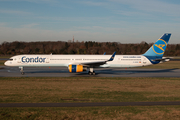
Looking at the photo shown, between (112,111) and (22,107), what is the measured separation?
621 cm

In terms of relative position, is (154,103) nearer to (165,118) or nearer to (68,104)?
(165,118)

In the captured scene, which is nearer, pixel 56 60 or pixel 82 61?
pixel 56 60

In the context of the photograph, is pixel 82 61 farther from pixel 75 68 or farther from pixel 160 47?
pixel 160 47

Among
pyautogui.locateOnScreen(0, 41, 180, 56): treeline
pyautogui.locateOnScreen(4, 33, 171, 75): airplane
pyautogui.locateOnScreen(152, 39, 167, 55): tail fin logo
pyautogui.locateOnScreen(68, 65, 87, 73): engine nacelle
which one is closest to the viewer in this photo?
pyautogui.locateOnScreen(68, 65, 87, 73): engine nacelle

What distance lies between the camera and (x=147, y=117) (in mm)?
10852

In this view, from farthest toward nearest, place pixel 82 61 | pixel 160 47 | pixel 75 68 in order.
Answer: pixel 160 47
pixel 82 61
pixel 75 68

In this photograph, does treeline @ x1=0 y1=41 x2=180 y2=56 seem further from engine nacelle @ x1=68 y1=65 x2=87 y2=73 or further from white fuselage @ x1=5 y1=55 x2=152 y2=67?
engine nacelle @ x1=68 y1=65 x2=87 y2=73

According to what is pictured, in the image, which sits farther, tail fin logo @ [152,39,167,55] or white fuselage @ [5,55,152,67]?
tail fin logo @ [152,39,167,55]

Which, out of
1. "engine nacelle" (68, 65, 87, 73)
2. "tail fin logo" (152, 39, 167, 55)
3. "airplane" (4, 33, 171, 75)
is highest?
"tail fin logo" (152, 39, 167, 55)

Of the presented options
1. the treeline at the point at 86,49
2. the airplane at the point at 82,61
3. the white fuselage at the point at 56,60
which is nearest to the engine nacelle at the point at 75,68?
the airplane at the point at 82,61

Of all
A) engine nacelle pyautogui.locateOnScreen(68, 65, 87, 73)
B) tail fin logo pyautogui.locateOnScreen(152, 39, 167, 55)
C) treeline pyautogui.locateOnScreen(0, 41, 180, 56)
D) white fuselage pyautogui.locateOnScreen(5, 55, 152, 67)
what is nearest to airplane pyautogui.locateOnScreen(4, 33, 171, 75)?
white fuselage pyautogui.locateOnScreen(5, 55, 152, 67)

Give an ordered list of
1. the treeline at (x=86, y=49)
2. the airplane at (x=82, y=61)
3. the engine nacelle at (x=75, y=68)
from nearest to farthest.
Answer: the engine nacelle at (x=75, y=68) → the airplane at (x=82, y=61) → the treeline at (x=86, y=49)

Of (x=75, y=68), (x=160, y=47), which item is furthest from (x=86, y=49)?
(x=75, y=68)

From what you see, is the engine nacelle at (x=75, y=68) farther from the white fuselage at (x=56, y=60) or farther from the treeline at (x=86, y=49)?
the treeline at (x=86, y=49)
